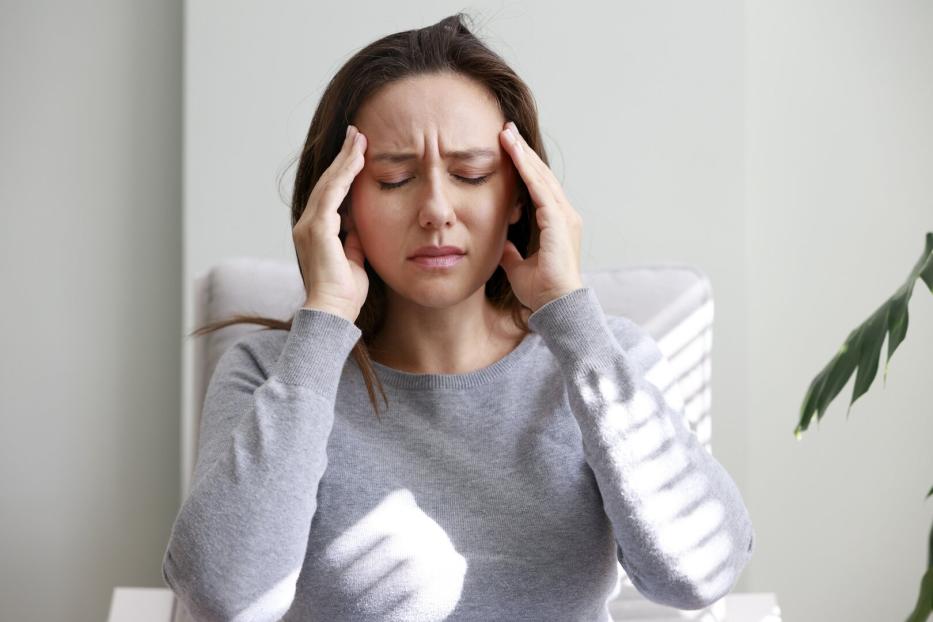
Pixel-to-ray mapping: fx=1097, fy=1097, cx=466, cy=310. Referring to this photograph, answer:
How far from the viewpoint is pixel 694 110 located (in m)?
2.33

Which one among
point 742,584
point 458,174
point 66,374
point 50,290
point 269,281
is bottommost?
point 742,584

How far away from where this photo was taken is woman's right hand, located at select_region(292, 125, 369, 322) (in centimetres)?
133

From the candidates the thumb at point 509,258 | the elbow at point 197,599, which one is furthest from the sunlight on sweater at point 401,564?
the thumb at point 509,258

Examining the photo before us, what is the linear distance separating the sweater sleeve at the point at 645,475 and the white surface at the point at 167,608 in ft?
1.11

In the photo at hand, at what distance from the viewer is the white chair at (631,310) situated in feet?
5.52

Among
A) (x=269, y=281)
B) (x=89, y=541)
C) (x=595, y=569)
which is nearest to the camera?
(x=595, y=569)

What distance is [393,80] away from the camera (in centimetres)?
138

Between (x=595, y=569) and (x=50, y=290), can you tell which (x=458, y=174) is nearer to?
(x=595, y=569)

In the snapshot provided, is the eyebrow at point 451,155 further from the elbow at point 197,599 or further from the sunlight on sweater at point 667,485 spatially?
the elbow at point 197,599

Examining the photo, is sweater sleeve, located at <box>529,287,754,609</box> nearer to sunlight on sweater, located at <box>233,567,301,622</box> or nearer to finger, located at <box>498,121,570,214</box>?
finger, located at <box>498,121,570,214</box>

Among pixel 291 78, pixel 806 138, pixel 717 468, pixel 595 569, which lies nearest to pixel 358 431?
pixel 595 569

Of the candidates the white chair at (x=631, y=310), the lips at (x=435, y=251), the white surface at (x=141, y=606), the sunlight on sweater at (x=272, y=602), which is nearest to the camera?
the sunlight on sweater at (x=272, y=602)

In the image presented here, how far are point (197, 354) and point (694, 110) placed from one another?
1.20m

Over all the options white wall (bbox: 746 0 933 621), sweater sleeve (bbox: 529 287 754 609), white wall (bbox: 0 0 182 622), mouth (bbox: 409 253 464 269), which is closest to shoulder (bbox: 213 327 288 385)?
mouth (bbox: 409 253 464 269)
